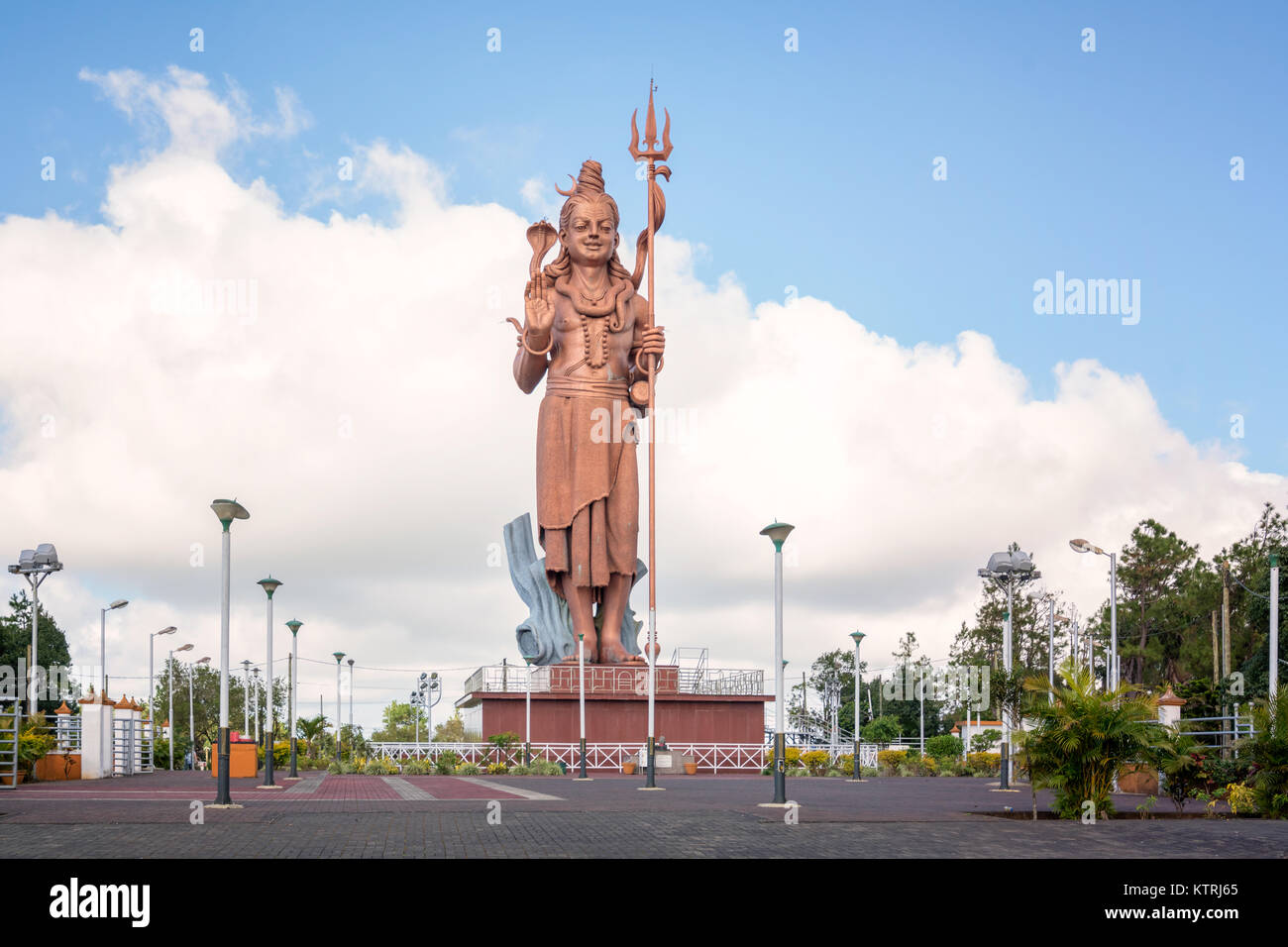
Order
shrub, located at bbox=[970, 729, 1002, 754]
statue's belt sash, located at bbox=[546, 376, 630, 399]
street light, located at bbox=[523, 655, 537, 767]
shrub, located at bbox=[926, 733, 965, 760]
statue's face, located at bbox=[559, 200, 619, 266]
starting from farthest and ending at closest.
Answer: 1. shrub, located at bbox=[926, 733, 965, 760]
2. shrub, located at bbox=[970, 729, 1002, 754]
3. statue's belt sash, located at bbox=[546, 376, 630, 399]
4. statue's face, located at bbox=[559, 200, 619, 266]
5. street light, located at bbox=[523, 655, 537, 767]

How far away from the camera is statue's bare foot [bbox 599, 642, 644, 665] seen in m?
42.4

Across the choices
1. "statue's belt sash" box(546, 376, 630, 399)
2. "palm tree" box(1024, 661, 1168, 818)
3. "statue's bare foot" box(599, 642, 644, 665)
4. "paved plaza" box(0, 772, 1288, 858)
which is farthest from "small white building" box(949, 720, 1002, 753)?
"palm tree" box(1024, 661, 1168, 818)

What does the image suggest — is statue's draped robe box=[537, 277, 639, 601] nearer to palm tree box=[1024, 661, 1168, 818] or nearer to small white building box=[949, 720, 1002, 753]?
small white building box=[949, 720, 1002, 753]

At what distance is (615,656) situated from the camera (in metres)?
42.4

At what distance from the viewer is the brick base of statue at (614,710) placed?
41062 millimetres

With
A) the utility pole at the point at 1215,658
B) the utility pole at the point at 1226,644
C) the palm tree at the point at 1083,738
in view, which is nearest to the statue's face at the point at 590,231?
the utility pole at the point at 1226,644

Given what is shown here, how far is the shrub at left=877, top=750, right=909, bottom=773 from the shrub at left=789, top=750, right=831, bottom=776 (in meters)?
1.67

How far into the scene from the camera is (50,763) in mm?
35281

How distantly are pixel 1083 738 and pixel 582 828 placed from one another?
6.46m
